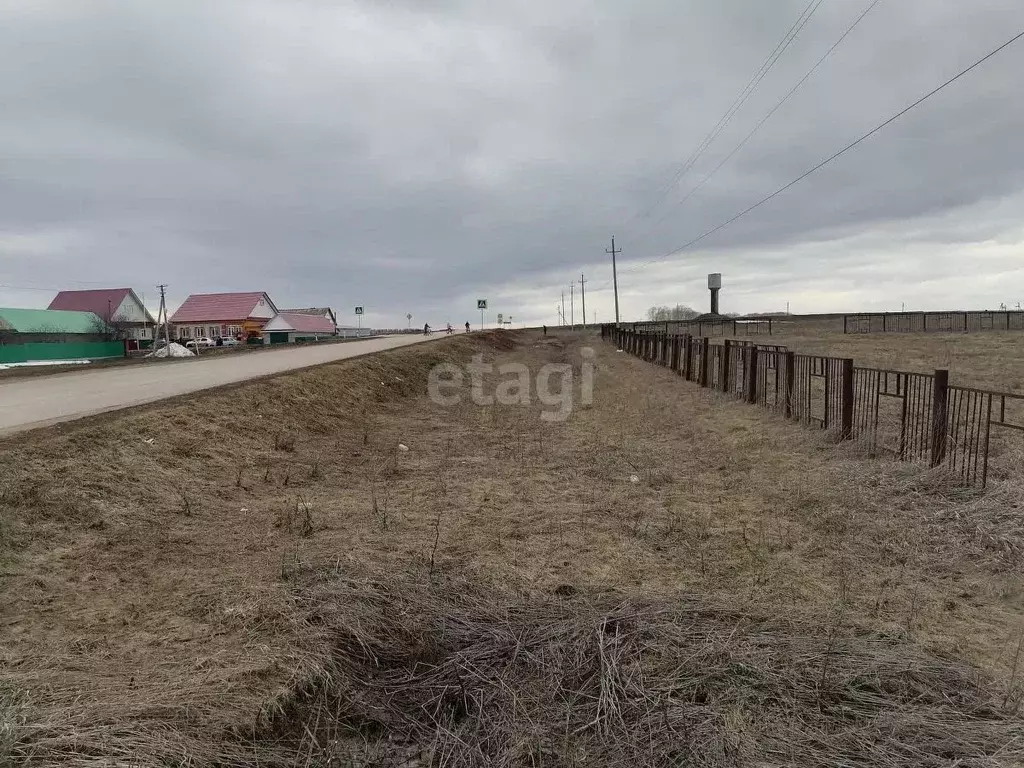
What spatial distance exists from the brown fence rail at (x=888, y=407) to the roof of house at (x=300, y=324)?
198ft

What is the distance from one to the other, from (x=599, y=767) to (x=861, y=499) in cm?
444

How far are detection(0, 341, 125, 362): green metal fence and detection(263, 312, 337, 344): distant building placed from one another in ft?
52.4

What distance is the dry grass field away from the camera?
2463mm

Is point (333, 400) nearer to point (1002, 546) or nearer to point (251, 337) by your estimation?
point (1002, 546)

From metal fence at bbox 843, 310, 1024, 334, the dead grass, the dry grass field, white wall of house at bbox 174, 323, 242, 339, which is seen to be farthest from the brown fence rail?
white wall of house at bbox 174, 323, 242, 339

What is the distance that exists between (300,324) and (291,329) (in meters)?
3.69

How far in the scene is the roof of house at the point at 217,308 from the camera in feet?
220

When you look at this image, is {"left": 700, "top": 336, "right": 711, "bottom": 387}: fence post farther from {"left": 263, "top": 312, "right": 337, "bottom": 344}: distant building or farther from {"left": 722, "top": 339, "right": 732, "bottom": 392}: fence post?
{"left": 263, "top": 312, "right": 337, "bottom": 344}: distant building

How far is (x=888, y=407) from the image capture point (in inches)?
394

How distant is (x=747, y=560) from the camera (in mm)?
4402

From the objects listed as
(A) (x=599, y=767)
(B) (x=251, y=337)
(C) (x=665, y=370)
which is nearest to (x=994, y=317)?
(C) (x=665, y=370)

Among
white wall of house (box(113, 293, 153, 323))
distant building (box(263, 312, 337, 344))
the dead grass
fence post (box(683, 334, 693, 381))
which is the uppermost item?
white wall of house (box(113, 293, 153, 323))

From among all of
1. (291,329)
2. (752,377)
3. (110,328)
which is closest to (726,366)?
(752,377)

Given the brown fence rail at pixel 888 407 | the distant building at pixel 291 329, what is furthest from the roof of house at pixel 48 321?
the brown fence rail at pixel 888 407
